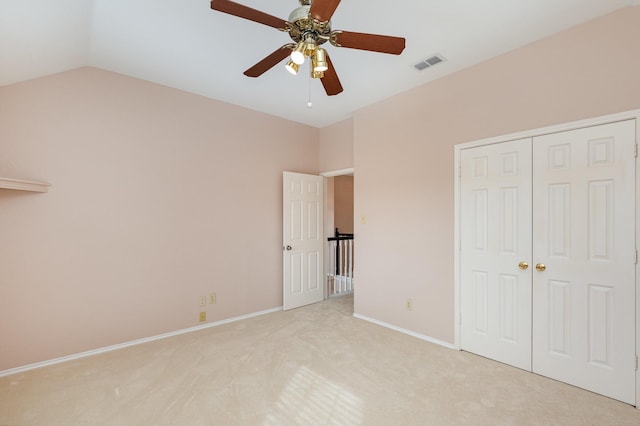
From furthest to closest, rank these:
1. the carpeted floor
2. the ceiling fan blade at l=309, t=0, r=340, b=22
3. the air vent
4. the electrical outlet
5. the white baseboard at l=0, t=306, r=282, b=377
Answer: the electrical outlet < the air vent < the white baseboard at l=0, t=306, r=282, b=377 < the carpeted floor < the ceiling fan blade at l=309, t=0, r=340, b=22

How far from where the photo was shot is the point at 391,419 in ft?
6.18

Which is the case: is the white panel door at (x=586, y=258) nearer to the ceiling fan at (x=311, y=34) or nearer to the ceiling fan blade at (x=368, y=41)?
the ceiling fan blade at (x=368, y=41)

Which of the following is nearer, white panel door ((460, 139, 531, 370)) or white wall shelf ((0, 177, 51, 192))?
white wall shelf ((0, 177, 51, 192))

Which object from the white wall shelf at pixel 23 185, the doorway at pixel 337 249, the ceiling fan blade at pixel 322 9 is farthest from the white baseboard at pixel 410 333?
the white wall shelf at pixel 23 185

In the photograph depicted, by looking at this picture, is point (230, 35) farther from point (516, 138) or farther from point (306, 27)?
point (516, 138)

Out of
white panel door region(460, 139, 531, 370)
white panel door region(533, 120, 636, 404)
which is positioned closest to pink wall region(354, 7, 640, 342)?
white panel door region(460, 139, 531, 370)

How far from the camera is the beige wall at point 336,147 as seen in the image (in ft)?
14.3

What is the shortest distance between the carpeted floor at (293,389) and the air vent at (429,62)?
2.89m

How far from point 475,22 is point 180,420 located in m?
3.61

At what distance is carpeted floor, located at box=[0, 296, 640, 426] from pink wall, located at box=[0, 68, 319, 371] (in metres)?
0.42

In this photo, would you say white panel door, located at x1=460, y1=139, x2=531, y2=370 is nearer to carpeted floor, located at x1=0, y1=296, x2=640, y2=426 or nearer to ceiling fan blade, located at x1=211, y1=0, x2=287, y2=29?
carpeted floor, located at x1=0, y1=296, x2=640, y2=426

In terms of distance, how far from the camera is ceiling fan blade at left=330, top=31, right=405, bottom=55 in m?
1.62

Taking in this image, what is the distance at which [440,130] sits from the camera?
3109 millimetres

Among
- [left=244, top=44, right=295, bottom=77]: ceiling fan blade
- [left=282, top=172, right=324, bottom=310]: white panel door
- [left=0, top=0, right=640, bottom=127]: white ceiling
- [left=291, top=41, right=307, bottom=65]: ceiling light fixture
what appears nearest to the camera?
[left=291, top=41, right=307, bottom=65]: ceiling light fixture
